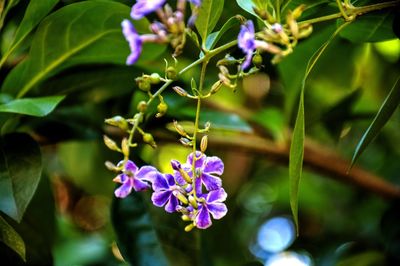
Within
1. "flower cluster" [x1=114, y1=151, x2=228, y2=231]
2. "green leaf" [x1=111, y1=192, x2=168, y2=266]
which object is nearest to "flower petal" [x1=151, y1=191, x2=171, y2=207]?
"flower cluster" [x1=114, y1=151, x2=228, y2=231]

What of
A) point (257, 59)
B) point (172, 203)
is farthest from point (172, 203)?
point (257, 59)

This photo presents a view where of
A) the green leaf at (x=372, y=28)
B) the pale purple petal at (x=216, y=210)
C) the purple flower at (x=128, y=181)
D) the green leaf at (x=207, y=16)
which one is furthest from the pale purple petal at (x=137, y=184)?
the green leaf at (x=372, y=28)

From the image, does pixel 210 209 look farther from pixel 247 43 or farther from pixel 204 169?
pixel 247 43

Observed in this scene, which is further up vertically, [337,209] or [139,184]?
[139,184]

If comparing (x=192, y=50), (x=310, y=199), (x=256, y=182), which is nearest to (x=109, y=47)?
(x=192, y=50)

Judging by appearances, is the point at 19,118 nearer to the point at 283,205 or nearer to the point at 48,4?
the point at 48,4

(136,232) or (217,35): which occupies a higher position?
(217,35)

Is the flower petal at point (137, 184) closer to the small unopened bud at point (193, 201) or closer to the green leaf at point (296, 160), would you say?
the small unopened bud at point (193, 201)
